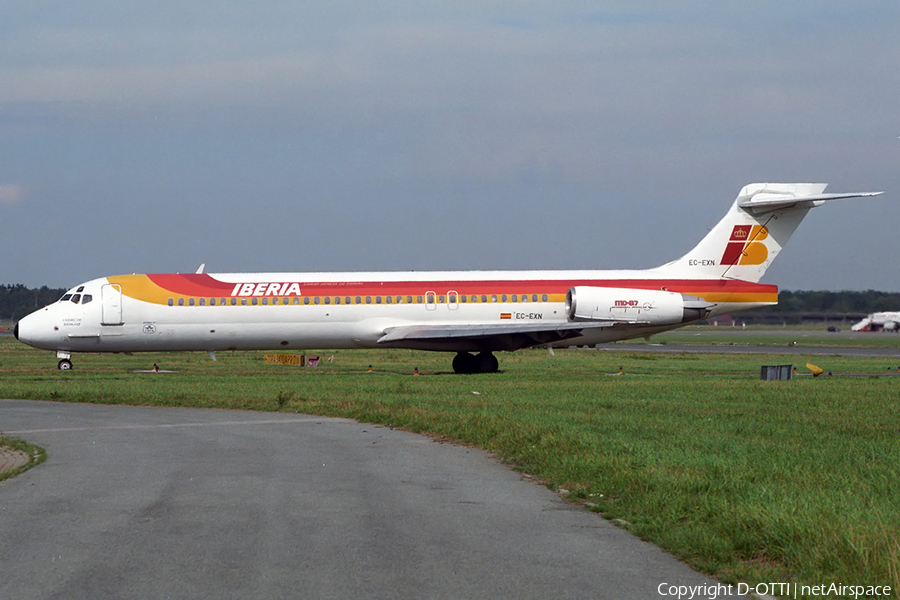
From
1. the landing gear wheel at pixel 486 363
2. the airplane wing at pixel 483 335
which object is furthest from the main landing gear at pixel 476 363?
the airplane wing at pixel 483 335

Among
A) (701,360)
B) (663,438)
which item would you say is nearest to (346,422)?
(663,438)

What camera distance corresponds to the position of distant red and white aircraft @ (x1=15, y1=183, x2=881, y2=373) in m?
33.9

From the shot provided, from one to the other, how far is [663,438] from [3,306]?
16836 cm

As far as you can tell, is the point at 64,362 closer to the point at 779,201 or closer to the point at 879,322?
the point at 779,201

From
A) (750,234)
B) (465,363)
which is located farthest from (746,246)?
(465,363)

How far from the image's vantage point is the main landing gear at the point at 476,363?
1378 inches

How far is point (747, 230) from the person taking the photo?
1438 inches

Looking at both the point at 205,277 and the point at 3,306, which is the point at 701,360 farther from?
the point at 3,306

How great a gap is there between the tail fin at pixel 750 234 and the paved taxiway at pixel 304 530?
23.0 m

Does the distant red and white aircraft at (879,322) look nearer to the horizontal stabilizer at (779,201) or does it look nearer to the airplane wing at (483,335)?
the horizontal stabilizer at (779,201)

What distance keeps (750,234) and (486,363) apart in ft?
34.0

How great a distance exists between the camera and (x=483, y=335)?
109 ft

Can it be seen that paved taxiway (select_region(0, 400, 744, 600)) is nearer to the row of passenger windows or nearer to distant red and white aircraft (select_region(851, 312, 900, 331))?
the row of passenger windows

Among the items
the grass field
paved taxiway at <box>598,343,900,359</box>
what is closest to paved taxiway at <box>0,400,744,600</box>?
the grass field
